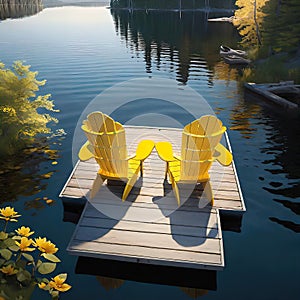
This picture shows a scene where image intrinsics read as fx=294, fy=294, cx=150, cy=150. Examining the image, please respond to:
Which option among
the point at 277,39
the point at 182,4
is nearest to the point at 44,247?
the point at 277,39

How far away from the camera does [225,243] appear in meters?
5.23

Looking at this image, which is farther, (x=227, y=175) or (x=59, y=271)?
(x=227, y=175)

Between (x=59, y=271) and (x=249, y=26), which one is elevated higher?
(x=249, y=26)

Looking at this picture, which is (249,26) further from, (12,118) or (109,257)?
(109,257)

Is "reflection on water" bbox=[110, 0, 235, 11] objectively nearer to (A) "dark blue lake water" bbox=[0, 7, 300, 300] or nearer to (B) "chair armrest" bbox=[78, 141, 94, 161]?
(A) "dark blue lake water" bbox=[0, 7, 300, 300]

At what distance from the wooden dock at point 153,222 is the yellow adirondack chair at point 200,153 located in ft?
1.15

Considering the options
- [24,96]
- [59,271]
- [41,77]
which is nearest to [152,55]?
[41,77]

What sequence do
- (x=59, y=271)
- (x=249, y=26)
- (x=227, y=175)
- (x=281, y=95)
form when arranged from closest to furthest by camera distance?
1. (x=59, y=271)
2. (x=227, y=175)
3. (x=281, y=95)
4. (x=249, y=26)

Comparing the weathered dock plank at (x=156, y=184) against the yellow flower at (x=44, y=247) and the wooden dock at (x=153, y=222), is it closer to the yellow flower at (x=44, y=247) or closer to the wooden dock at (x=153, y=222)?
the wooden dock at (x=153, y=222)

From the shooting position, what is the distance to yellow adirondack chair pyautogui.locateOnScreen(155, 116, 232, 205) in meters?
4.95

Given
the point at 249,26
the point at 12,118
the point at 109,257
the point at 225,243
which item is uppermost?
the point at 249,26

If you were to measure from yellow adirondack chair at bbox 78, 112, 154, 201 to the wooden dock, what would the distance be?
33cm

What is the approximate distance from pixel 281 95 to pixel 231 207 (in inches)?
403

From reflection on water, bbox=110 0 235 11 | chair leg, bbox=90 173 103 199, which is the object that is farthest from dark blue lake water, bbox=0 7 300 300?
reflection on water, bbox=110 0 235 11
